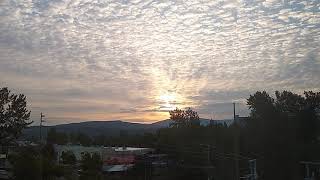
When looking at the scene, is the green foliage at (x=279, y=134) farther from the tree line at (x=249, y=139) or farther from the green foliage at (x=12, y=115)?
the green foliage at (x=12, y=115)

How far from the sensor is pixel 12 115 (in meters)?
47.7

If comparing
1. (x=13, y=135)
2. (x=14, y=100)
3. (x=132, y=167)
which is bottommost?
(x=132, y=167)

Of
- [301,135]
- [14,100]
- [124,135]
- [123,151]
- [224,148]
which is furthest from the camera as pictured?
[124,135]

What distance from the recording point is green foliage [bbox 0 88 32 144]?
4738cm

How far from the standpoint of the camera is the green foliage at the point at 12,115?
4738 cm

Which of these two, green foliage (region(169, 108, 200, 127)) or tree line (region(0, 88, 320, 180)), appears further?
green foliage (region(169, 108, 200, 127))

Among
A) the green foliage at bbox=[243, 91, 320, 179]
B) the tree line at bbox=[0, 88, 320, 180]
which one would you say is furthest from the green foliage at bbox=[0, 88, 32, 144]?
the green foliage at bbox=[243, 91, 320, 179]

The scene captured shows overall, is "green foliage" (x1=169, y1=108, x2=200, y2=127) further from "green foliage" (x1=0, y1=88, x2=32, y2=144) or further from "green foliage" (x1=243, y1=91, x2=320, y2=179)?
"green foliage" (x1=0, y1=88, x2=32, y2=144)

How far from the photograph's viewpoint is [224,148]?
188ft

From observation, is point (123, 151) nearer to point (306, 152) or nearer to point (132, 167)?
point (132, 167)

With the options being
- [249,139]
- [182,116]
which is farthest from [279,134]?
[182,116]

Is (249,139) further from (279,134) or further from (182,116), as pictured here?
(182,116)

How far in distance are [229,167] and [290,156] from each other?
32.1 ft

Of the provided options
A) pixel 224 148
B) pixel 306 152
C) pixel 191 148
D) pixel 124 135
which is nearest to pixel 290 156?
pixel 306 152
